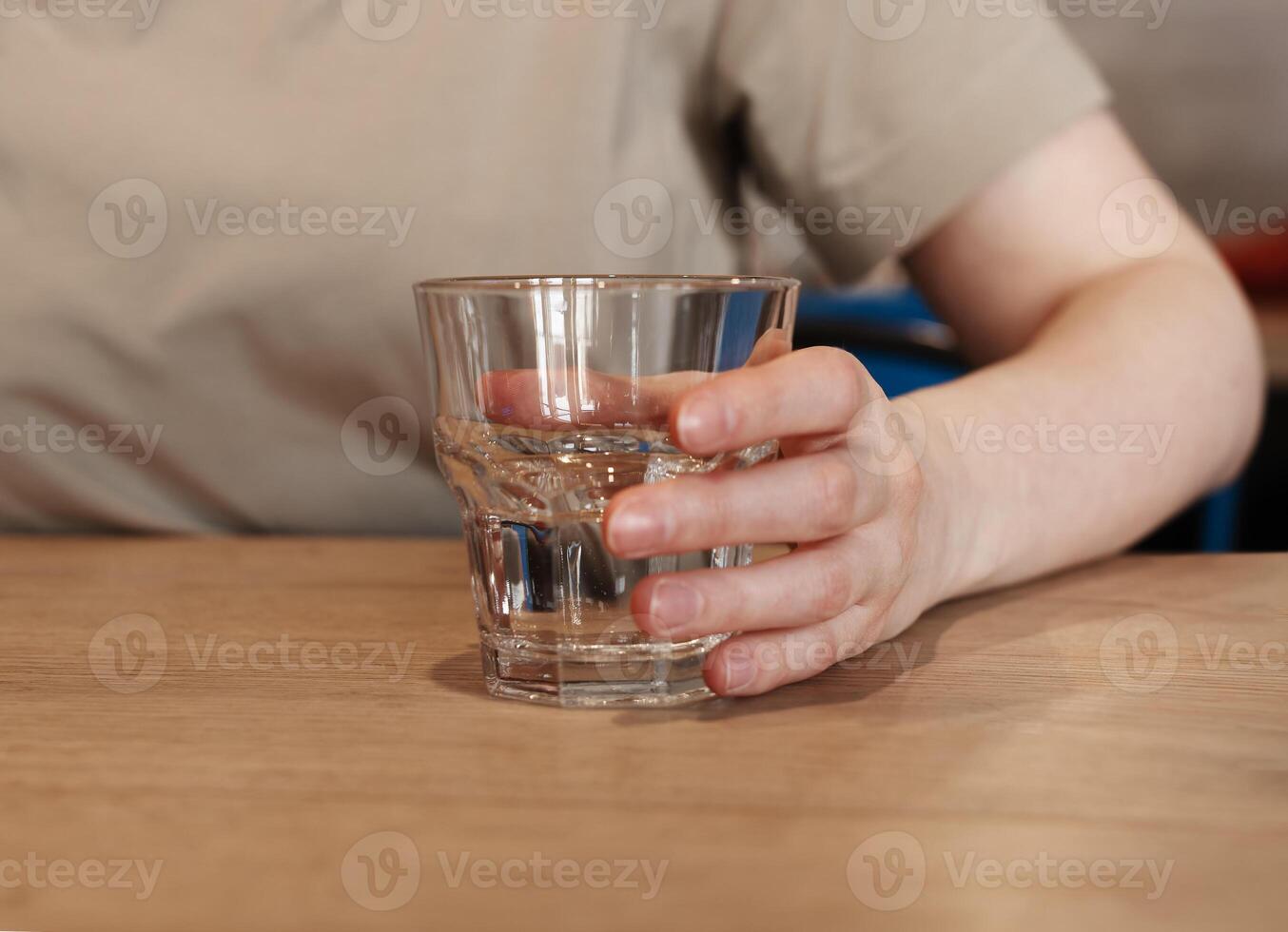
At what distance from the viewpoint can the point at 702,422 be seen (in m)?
0.32

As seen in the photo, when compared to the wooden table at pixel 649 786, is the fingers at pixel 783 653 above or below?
above

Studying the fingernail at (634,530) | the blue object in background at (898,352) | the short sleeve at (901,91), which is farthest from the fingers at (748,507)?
the short sleeve at (901,91)

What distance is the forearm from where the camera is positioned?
1.59ft

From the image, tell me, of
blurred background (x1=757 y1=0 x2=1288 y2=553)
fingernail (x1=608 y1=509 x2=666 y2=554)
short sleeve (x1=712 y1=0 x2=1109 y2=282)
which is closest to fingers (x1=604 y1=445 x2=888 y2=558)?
fingernail (x1=608 y1=509 x2=666 y2=554)

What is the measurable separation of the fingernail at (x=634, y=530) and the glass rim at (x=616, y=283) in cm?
7

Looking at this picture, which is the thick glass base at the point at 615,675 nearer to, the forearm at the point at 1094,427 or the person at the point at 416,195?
the forearm at the point at 1094,427

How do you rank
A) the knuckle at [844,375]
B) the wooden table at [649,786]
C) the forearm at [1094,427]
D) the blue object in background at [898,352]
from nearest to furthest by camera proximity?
the wooden table at [649,786]
the knuckle at [844,375]
the forearm at [1094,427]
the blue object in background at [898,352]

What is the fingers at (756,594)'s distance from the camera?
340mm

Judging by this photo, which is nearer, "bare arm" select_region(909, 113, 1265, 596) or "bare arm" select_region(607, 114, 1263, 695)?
"bare arm" select_region(607, 114, 1263, 695)

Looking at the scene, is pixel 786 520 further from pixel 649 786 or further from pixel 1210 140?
pixel 1210 140

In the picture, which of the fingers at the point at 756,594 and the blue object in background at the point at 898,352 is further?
the blue object in background at the point at 898,352

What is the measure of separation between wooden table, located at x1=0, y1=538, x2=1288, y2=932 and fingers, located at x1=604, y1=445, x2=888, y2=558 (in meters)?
0.05

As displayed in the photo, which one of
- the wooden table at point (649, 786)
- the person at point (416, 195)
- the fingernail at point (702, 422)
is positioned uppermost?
the person at point (416, 195)

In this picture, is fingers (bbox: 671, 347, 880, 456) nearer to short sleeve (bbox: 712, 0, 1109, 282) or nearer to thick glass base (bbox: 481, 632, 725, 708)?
thick glass base (bbox: 481, 632, 725, 708)
